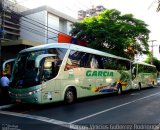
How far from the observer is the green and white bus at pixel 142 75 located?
25.9 metres

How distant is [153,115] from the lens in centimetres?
1078

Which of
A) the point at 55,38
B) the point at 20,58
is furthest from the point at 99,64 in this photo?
the point at 55,38

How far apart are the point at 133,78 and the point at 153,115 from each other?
14792 mm

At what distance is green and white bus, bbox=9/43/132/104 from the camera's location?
497 inches

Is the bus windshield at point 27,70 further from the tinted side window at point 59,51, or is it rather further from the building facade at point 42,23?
the building facade at point 42,23

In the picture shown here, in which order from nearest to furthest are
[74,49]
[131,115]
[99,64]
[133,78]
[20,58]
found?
[131,115] < [20,58] < [74,49] < [99,64] < [133,78]

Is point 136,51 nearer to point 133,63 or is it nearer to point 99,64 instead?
point 133,63

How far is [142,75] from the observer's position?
2862 cm

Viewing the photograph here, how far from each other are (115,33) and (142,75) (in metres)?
5.97

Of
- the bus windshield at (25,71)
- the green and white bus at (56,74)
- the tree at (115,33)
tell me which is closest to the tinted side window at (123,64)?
the tree at (115,33)

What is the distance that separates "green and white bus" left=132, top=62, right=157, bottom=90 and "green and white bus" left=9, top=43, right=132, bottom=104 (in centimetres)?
835

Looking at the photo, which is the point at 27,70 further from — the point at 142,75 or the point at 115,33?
the point at 142,75

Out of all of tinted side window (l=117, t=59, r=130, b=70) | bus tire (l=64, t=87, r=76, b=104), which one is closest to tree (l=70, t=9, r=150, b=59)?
tinted side window (l=117, t=59, r=130, b=70)

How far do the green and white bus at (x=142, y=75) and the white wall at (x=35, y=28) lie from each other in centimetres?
986
